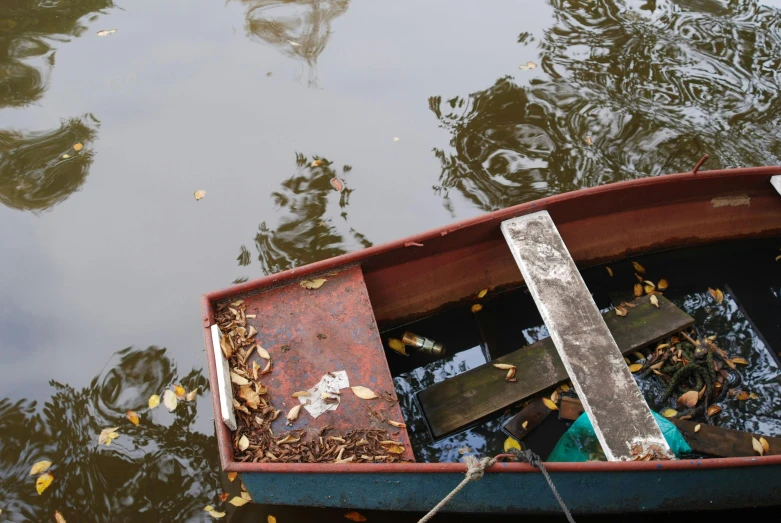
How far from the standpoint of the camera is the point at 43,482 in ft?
12.4

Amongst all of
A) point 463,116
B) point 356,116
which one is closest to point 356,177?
point 356,116

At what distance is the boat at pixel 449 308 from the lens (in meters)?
3.11

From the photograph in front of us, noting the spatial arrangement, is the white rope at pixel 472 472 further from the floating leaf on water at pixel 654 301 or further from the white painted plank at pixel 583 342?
the floating leaf on water at pixel 654 301

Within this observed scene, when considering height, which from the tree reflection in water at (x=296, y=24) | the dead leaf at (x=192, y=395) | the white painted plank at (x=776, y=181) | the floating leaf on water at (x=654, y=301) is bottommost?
the dead leaf at (x=192, y=395)

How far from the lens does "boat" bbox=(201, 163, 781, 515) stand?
311 centimetres

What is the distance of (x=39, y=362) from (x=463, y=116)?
15.1ft

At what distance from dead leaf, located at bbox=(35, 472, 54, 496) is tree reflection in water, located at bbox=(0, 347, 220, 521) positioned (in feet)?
0.10

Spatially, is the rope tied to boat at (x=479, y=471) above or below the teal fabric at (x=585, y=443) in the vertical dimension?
above

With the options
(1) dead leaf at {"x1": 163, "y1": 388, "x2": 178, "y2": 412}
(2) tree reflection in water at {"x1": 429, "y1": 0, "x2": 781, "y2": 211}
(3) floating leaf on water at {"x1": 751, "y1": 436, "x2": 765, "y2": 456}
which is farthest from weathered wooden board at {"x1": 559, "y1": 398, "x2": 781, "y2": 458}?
(1) dead leaf at {"x1": 163, "y1": 388, "x2": 178, "y2": 412}

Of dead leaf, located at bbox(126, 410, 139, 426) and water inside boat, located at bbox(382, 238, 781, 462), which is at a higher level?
water inside boat, located at bbox(382, 238, 781, 462)

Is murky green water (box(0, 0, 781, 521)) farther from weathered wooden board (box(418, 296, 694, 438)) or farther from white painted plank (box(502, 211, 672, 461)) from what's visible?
white painted plank (box(502, 211, 672, 461))

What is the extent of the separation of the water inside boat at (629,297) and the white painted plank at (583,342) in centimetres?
72

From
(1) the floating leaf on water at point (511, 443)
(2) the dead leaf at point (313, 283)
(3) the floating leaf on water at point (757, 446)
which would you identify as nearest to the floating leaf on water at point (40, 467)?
(2) the dead leaf at point (313, 283)

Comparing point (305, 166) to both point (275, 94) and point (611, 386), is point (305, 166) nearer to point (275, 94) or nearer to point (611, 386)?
point (275, 94)
